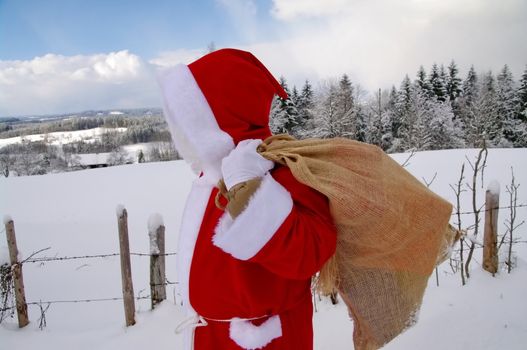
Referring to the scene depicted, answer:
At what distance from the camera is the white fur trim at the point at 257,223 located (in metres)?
0.91

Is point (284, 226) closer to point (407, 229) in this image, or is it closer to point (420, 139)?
point (407, 229)

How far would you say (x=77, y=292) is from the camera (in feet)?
19.1

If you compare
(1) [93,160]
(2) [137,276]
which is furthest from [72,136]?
(2) [137,276]

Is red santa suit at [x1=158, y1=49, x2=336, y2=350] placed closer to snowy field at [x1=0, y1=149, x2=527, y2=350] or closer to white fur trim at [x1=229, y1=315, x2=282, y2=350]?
white fur trim at [x1=229, y1=315, x2=282, y2=350]

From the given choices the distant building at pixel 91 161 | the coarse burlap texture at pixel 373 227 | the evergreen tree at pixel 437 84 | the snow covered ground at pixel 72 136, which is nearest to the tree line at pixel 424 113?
the evergreen tree at pixel 437 84

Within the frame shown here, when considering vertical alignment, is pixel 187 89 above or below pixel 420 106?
below

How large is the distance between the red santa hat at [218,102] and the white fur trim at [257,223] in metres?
0.25

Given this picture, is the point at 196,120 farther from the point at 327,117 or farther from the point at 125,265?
the point at 327,117

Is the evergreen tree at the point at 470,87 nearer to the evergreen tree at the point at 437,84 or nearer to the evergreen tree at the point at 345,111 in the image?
the evergreen tree at the point at 437,84

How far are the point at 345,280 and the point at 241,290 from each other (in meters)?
0.38

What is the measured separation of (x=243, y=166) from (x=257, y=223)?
17cm

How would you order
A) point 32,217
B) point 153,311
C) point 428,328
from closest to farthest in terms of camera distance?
1. point 428,328
2. point 153,311
3. point 32,217

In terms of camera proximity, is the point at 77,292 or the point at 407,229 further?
the point at 77,292

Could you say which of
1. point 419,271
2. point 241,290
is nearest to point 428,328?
point 419,271
